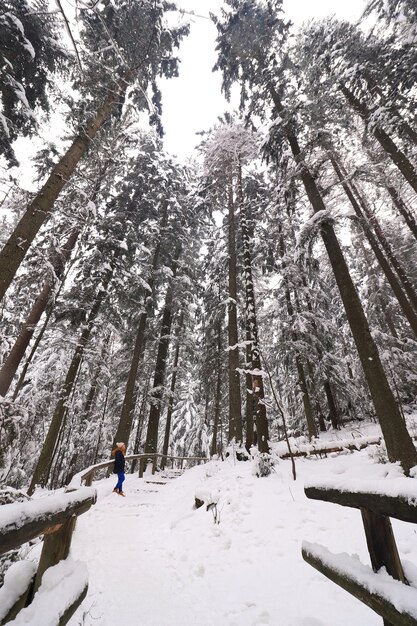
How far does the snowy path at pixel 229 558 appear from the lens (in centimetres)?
356

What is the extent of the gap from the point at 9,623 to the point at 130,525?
626 cm

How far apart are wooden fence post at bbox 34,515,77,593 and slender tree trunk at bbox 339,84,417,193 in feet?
43.9

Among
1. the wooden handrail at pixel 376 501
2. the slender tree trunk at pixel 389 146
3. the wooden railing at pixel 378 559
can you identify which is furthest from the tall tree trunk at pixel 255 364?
the wooden railing at pixel 378 559

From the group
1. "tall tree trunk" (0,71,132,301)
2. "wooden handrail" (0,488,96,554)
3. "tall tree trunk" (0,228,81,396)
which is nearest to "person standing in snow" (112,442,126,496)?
"tall tree trunk" (0,228,81,396)

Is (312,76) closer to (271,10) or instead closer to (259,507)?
(271,10)

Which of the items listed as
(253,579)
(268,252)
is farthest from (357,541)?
(268,252)

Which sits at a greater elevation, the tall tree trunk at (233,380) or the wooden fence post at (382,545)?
the tall tree trunk at (233,380)

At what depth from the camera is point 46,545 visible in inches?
94.7

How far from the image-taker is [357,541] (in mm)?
4410

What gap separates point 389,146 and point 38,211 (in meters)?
12.6

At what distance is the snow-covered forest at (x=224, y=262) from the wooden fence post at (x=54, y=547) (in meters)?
1.79

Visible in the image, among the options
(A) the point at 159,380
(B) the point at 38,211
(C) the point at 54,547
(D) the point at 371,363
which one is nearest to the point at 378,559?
(C) the point at 54,547

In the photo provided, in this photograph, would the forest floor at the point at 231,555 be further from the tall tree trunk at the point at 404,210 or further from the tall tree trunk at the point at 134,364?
the tall tree trunk at the point at 404,210

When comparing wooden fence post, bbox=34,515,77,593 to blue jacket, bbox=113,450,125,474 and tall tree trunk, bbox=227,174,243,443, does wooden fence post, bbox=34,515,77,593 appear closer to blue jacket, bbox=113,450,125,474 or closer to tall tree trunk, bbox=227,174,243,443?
blue jacket, bbox=113,450,125,474
